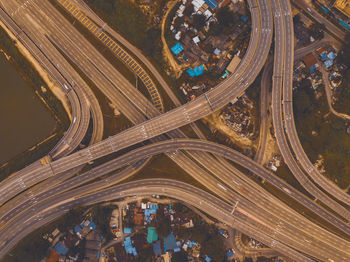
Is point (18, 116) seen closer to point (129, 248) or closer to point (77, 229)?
point (77, 229)

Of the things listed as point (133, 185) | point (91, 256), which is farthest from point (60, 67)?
point (91, 256)

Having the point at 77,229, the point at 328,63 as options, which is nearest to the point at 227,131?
the point at 328,63

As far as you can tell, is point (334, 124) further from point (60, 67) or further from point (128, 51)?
point (60, 67)

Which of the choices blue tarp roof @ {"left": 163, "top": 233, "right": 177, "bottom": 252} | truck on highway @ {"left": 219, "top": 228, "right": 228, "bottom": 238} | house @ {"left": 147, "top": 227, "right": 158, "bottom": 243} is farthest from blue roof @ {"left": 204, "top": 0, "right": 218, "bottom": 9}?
blue tarp roof @ {"left": 163, "top": 233, "right": 177, "bottom": 252}

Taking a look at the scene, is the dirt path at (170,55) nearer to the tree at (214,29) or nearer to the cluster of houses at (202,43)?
the cluster of houses at (202,43)

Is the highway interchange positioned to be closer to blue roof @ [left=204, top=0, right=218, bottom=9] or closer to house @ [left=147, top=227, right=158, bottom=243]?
house @ [left=147, top=227, right=158, bottom=243]

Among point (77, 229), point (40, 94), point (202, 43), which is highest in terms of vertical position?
point (40, 94)

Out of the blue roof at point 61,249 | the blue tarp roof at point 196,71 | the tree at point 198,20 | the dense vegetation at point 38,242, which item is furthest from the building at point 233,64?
the blue roof at point 61,249
